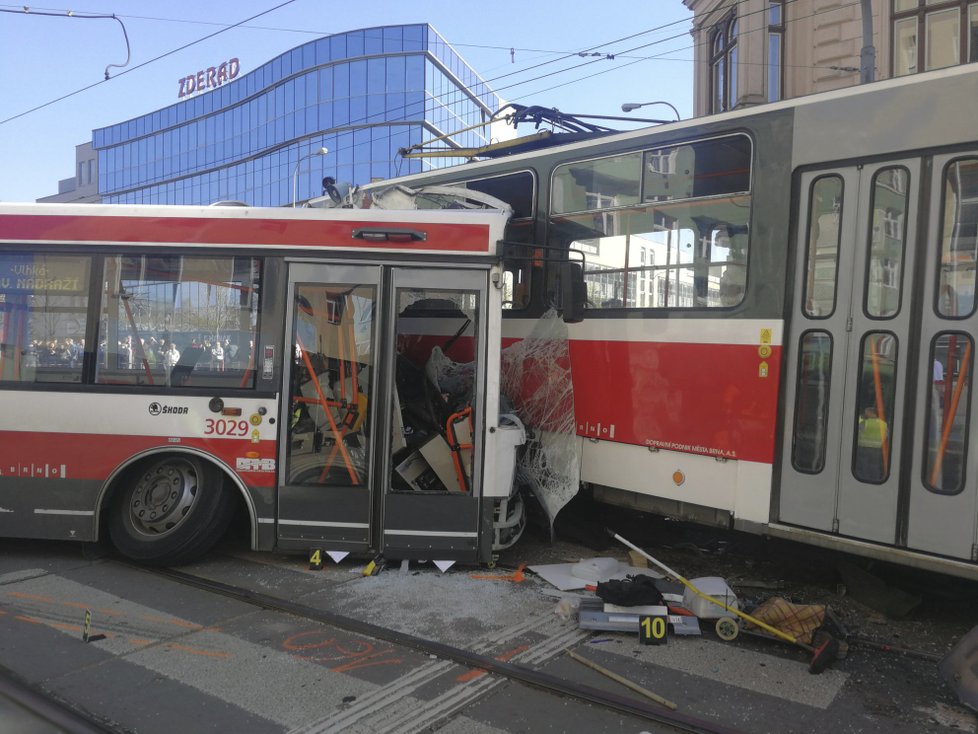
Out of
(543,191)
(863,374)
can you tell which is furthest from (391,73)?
(863,374)

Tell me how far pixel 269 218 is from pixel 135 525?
8.86 feet

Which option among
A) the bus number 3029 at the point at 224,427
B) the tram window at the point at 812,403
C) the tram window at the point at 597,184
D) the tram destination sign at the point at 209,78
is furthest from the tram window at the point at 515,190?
the tram destination sign at the point at 209,78

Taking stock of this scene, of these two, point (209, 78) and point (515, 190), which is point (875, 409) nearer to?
point (515, 190)

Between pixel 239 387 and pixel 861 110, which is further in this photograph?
pixel 239 387

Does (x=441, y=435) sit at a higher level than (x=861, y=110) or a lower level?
lower

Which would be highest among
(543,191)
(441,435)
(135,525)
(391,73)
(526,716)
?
(391,73)

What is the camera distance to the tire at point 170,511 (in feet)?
19.8

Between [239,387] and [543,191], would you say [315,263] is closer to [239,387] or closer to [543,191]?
[239,387]

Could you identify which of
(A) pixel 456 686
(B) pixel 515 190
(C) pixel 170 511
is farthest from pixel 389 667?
(B) pixel 515 190

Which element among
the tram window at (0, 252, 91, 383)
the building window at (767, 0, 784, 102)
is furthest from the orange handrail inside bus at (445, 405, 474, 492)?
the building window at (767, 0, 784, 102)

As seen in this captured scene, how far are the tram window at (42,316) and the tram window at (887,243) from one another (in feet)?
19.3

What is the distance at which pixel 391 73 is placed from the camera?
47.5 metres

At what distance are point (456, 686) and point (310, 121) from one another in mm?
51695

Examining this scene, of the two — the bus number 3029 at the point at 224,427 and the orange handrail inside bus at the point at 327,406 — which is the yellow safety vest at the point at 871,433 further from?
the bus number 3029 at the point at 224,427
